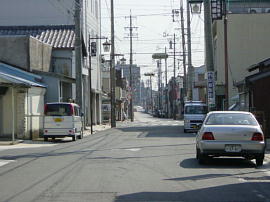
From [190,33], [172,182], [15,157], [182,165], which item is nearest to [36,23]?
[190,33]

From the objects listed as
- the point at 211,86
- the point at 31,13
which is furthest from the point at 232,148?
the point at 31,13

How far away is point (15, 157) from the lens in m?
18.5

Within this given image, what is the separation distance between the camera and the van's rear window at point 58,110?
28547mm

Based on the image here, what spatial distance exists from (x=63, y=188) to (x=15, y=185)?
4.05 feet

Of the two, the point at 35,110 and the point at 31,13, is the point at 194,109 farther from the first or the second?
the point at 31,13

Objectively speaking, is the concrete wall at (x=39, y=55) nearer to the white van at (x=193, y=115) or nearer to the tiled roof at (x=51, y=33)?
the tiled roof at (x=51, y=33)

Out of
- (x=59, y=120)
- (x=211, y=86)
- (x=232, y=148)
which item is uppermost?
(x=211, y=86)

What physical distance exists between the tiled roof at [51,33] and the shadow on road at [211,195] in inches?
1298

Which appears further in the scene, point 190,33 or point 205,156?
point 190,33

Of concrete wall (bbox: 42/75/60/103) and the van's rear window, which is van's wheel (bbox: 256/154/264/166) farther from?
concrete wall (bbox: 42/75/60/103)

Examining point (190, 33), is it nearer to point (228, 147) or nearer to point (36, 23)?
point (36, 23)

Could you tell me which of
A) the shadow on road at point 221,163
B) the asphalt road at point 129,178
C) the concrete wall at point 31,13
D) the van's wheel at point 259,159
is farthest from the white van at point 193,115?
the van's wheel at point 259,159

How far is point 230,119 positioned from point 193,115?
69.6 feet

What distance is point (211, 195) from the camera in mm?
10117
